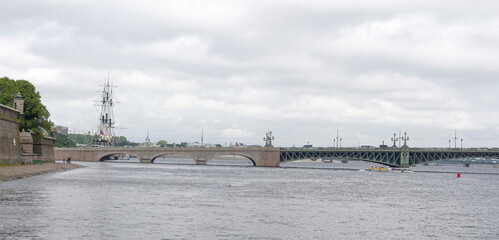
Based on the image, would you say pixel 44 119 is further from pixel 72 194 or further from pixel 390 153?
pixel 390 153

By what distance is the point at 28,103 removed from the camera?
10881 cm

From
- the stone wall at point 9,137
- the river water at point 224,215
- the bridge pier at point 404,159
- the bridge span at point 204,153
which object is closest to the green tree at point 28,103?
the stone wall at point 9,137

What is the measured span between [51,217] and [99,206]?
8.04 metres

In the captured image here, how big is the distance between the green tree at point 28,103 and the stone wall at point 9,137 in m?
10.9

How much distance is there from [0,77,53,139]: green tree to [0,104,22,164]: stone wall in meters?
10.9

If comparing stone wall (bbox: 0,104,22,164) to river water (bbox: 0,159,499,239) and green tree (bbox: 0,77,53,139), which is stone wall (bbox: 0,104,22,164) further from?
river water (bbox: 0,159,499,239)

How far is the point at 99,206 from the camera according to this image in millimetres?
50094

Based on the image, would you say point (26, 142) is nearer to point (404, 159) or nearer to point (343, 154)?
point (343, 154)

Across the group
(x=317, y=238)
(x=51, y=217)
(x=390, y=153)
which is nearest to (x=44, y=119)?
(x=51, y=217)

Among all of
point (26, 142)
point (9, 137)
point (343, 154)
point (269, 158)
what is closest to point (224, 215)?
point (9, 137)

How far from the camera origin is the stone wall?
85312mm

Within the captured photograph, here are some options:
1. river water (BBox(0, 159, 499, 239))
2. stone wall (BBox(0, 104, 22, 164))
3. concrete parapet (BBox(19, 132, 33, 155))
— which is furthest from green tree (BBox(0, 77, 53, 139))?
river water (BBox(0, 159, 499, 239))

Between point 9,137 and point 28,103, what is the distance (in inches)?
817

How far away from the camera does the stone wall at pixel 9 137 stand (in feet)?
280
